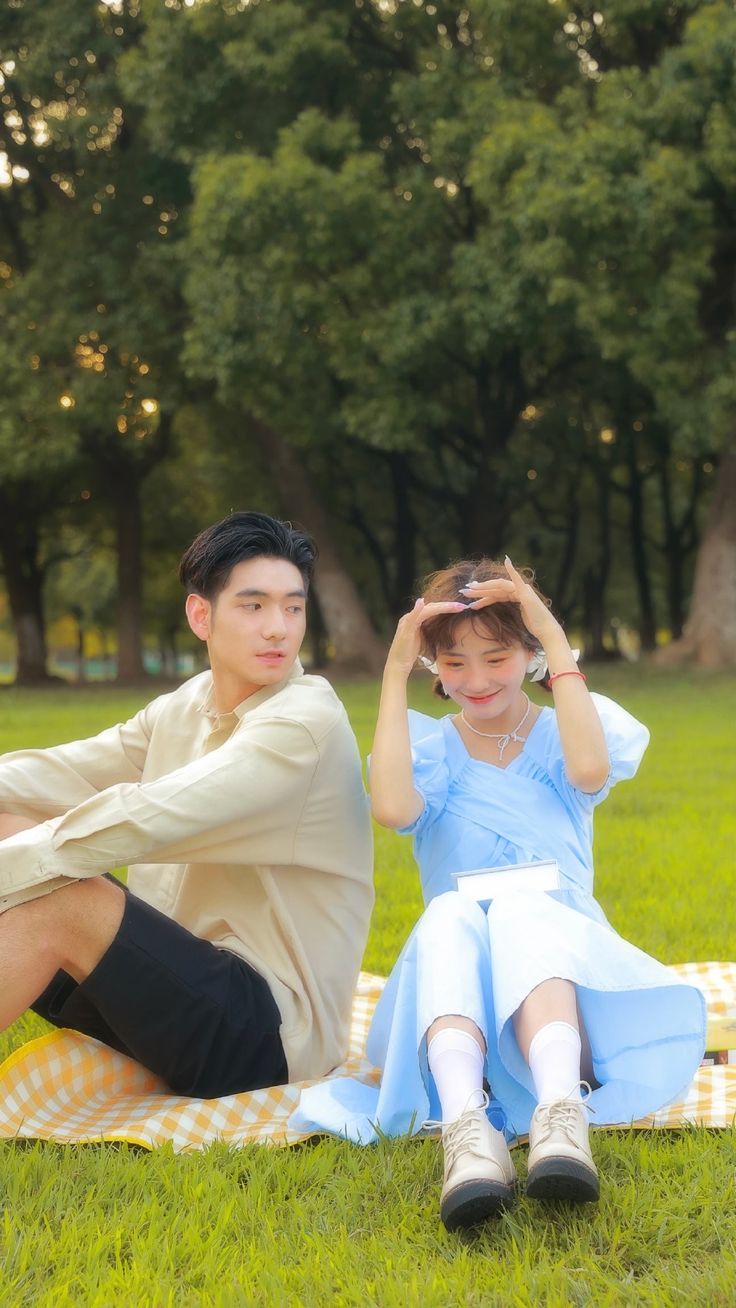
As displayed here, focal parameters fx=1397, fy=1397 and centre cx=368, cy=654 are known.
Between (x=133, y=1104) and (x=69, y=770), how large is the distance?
3.30ft

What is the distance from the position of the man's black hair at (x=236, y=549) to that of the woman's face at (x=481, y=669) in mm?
492

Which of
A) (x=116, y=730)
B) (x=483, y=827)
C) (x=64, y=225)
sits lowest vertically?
(x=483, y=827)

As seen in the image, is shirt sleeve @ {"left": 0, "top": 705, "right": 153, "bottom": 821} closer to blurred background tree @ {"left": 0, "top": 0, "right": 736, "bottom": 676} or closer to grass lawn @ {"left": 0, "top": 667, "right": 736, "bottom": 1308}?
grass lawn @ {"left": 0, "top": 667, "right": 736, "bottom": 1308}

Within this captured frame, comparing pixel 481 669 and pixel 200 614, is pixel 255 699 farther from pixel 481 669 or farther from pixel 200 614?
pixel 481 669

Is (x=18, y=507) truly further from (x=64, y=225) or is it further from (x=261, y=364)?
(x=261, y=364)

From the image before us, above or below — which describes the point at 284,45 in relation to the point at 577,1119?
above

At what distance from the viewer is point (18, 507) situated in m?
32.5

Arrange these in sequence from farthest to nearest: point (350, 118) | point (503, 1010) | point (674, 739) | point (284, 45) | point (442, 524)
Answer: point (442, 524), point (350, 118), point (284, 45), point (674, 739), point (503, 1010)

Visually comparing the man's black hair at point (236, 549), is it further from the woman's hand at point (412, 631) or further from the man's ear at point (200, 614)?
the woman's hand at point (412, 631)

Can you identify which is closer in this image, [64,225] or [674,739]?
[674,739]

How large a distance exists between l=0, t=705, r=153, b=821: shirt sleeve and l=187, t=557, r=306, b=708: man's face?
484mm

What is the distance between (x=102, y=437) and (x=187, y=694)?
24413 millimetres

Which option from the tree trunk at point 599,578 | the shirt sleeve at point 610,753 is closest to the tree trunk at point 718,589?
the tree trunk at point 599,578

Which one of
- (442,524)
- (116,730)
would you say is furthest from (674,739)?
(442,524)
